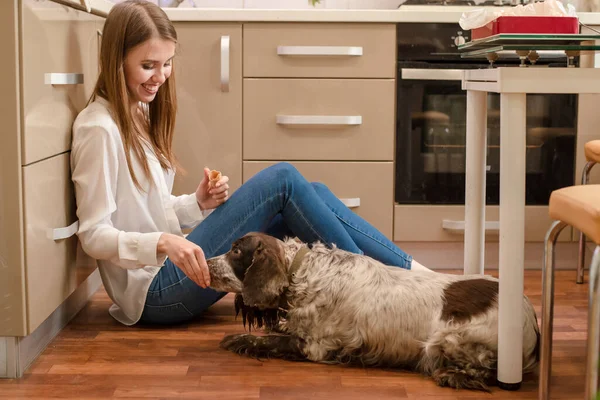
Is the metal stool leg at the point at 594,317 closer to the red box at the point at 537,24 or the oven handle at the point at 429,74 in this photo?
the red box at the point at 537,24

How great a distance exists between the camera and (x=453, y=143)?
347 cm

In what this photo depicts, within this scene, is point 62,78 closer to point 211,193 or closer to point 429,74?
point 211,193

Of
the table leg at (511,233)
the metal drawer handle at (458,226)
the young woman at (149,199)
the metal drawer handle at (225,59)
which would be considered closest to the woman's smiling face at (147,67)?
the young woman at (149,199)

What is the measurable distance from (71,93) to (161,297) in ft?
2.12

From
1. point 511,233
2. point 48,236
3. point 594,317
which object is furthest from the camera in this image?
point 48,236

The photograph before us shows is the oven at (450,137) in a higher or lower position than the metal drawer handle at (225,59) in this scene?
lower

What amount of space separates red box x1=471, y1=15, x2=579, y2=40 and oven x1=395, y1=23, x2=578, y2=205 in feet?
4.73

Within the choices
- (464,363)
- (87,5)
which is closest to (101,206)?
(87,5)

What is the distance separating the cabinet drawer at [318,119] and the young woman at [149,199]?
870mm

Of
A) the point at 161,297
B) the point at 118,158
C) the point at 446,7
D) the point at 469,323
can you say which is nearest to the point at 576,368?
the point at 469,323

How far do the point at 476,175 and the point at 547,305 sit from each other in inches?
26.3

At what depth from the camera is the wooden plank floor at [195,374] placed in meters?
2.00

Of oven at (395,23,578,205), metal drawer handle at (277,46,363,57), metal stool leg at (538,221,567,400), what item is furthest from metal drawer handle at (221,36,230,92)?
metal stool leg at (538,221,567,400)

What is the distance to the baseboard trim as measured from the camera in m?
2.08
